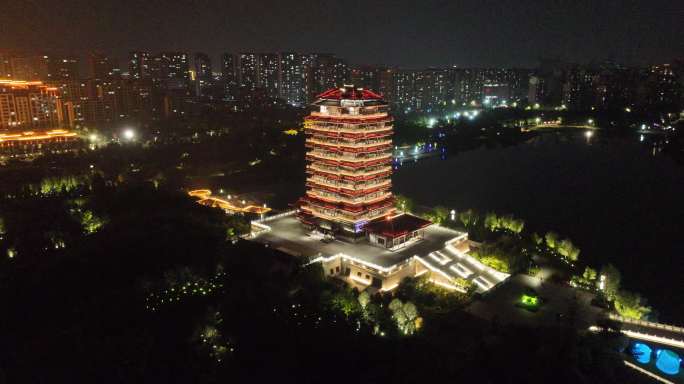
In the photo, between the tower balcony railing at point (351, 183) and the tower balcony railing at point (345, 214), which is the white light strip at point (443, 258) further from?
the tower balcony railing at point (351, 183)

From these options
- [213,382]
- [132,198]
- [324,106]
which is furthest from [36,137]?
[213,382]

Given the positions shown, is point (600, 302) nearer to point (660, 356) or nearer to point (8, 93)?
point (660, 356)

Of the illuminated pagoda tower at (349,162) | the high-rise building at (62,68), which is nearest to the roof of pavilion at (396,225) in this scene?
the illuminated pagoda tower at (349,162)

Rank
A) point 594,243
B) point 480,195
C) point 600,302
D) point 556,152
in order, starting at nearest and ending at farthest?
1. point 600,302
2. point 594,243
3. point 480,195
4. point 556,152

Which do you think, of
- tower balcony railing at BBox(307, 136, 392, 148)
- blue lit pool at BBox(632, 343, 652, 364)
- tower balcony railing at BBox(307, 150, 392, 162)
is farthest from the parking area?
tower balcony railing at BBox(307, 136, 392, 148)

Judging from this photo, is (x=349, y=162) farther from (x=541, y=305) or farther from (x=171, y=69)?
(x=171, y=69)

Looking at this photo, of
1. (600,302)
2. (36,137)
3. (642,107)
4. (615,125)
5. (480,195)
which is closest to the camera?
(600,302)

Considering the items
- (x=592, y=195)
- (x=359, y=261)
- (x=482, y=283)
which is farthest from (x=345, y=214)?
(x=592, y=195)
